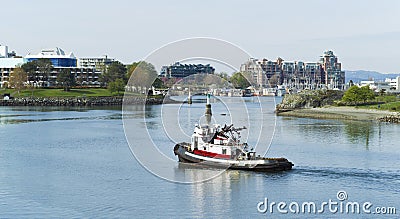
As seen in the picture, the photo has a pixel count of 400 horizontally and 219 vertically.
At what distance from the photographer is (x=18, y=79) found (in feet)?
262

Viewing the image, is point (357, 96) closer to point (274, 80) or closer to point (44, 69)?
point (44, 69)

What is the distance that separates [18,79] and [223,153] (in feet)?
205

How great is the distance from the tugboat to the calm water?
46 centimetres

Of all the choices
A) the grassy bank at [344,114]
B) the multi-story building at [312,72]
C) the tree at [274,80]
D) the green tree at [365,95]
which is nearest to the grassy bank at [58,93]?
the grassy bank at [344,114]

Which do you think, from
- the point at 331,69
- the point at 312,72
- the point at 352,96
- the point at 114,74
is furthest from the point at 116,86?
the point at 331,69

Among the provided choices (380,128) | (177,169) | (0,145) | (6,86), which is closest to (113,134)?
(0,145)

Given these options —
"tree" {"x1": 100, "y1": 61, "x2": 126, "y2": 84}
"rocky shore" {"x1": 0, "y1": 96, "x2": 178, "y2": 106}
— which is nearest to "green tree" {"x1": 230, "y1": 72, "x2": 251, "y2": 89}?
"rocky shore" {"x1": 0, "y1": 96, "x2": 178, "y2": 106}

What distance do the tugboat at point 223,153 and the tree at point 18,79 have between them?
60.4 meters

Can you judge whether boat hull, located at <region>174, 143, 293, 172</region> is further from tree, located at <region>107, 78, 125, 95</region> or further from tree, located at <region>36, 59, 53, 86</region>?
tree, located at <region>36, 59, 53, 86</region>

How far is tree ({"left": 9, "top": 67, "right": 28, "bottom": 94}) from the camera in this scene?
80081 millimetres

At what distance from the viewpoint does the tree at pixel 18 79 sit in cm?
8008

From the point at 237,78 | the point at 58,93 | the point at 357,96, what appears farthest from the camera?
the point at 58,93

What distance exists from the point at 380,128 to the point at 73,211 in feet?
88.7

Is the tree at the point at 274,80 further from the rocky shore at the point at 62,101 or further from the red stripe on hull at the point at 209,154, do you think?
the red stripe on hull at the point at 209,154
